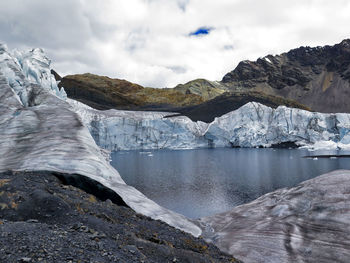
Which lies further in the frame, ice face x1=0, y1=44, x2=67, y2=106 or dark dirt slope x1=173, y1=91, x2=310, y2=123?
dark dirt slope x1=173, y1=91, x2=310, y2=123

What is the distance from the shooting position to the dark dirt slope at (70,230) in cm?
553

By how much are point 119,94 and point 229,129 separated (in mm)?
83632

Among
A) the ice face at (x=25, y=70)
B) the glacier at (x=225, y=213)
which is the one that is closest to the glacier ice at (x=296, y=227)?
the glacier at (x=225, y=213)

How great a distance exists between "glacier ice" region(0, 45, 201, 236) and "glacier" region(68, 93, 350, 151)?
54444 mm

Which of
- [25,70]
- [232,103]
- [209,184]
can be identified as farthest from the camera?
[232,103]

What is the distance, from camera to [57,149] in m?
13.5

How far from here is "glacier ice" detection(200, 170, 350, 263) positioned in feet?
33.0

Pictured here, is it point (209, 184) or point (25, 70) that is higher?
point (25, 70)

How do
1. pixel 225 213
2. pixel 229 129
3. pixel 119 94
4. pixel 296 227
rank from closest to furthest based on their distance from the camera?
pixel 296 227
pixel 225 213
pixel 229 129
pixel 119 94

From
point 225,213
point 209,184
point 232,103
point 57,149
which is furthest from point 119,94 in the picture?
point 57,149

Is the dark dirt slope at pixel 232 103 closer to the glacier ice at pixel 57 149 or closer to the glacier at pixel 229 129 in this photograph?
the glacier at pixel 229 129

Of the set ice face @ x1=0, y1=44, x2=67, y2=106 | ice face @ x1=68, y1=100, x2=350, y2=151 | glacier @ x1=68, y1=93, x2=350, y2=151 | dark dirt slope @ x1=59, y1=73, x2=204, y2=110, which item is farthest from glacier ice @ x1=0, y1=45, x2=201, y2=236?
dark dirt slope @ x1=59, y1=73, x2=204, y2=110

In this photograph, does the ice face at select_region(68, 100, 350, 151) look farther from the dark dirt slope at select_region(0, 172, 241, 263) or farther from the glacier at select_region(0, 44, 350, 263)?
the dark dirt slope at select_region(0, 172, 241, 263)

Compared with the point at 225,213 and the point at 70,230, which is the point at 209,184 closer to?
the point at 225,213
